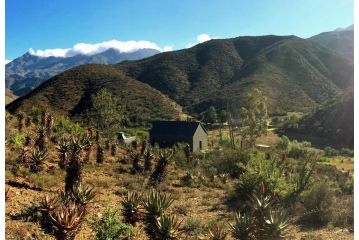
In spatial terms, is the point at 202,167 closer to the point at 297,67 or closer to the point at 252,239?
the point at 252,239

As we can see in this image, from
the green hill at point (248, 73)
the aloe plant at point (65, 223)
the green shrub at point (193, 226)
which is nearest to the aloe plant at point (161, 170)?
the green shrub at point (193, 226)

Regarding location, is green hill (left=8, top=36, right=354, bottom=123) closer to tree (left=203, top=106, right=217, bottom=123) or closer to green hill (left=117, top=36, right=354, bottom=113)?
green hill (left=117, top=36, right=354, bottom=113)

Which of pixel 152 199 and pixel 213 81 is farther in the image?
pixel 213 81

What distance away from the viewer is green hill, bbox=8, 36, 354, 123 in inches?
3557

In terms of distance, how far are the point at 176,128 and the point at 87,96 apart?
146 ft

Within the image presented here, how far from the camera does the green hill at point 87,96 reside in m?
82.4

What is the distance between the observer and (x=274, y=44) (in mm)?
155000

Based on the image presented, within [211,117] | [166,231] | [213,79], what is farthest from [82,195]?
[213,79]

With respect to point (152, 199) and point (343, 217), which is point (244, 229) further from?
point (343, 217)

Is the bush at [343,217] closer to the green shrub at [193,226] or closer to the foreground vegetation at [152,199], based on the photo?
the foreground vegetation at [152,199]

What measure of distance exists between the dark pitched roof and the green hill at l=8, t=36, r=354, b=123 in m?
27.1

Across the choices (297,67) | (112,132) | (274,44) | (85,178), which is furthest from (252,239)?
(274,44)

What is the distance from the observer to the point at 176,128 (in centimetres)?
5206

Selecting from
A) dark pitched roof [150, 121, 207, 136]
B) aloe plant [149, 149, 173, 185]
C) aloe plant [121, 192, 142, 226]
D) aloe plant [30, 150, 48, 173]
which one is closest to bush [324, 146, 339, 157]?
dark pitched roof [150, 121, 207, 136]
